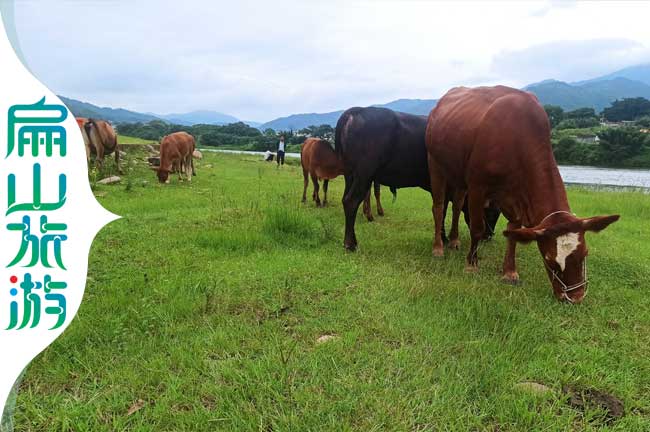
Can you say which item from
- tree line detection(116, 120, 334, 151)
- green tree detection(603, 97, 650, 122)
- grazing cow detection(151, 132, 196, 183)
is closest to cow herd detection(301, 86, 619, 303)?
grazing cow detection(151, 132, 196, 183)

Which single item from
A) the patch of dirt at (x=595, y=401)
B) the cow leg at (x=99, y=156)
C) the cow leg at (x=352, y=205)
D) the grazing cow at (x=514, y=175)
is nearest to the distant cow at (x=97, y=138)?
the cow leg at (x=99, y=156)

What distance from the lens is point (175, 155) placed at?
11688 mm

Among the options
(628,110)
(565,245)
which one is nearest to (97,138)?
(565,245)

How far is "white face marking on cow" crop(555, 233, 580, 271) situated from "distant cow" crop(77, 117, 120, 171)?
10.7 m

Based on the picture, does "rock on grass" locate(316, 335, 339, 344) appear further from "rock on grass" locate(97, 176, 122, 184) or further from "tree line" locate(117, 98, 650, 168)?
"tree line" locate(117, 98, 650, 168)

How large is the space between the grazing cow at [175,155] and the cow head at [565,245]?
1015 cm

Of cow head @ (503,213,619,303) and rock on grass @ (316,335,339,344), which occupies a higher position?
cow head @ (503,213,619,303)

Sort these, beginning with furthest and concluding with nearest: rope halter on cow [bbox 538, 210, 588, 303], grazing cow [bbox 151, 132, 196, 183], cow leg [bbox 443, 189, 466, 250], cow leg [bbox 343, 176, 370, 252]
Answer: grazing cow [bbox 151, 132, 196, 183] < cow leg [bbox 443, 189, 466, 250] < cow leg [bbox 343, 176, 370, 252] < rope halter on cow [bbox 538, 210, 588, 303]

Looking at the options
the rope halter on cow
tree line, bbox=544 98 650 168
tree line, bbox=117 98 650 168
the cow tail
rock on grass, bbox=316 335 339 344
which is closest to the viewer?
rock on grass, bbox=316 335 339 344

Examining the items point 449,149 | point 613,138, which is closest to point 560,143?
point 613,138

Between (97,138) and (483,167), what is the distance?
396 inches

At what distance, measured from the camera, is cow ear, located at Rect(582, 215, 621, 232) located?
331cm

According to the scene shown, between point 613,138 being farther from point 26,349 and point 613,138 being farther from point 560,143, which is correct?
point 26,349

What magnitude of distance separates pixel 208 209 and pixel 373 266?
12.9ft
